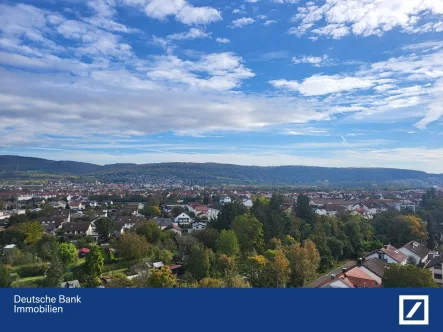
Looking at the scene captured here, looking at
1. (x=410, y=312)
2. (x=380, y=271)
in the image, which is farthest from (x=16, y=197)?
(x=410, y=312)

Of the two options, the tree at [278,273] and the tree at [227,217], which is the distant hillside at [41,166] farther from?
the tree at [278,273]

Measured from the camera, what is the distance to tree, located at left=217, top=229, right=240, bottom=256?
1753 centimetres

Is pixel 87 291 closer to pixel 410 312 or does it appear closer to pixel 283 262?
pixel 410 312

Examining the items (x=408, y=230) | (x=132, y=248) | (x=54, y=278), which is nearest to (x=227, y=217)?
(x=132, y=248)

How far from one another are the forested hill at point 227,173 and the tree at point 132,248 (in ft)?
341

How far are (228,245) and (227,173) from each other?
124552 mm

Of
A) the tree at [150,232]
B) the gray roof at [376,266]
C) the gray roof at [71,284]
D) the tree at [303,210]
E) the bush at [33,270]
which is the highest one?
the tree at [303,210]

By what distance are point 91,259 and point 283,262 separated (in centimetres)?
763

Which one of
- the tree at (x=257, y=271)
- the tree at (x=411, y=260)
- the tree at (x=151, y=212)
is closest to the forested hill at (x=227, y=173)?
the tree at (x=151, y=212)

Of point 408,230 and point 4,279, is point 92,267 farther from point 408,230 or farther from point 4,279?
point 408,230

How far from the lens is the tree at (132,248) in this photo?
17812 mm

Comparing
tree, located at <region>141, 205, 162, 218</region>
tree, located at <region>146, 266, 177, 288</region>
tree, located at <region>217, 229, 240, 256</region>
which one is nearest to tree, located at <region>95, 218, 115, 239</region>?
tree, located at <region>141, 205, 162, 218</region>

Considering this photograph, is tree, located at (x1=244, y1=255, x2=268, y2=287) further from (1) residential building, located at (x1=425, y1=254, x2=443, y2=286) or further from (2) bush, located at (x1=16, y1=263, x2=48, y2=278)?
(2) bush, located at (x1=16, y1=263, x2=48, y2=278)

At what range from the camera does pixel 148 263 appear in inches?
656
